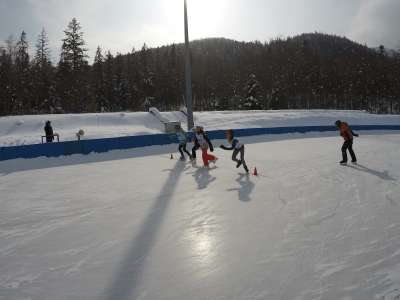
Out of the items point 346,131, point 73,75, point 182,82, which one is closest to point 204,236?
point 346,131

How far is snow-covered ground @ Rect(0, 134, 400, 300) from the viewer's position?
3895mm

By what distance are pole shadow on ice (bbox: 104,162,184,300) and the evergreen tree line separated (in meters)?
45.4

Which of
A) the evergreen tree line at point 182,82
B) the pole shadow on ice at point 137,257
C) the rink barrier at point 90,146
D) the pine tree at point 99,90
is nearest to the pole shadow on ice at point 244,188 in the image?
the pole shadow on ice at point 137,257

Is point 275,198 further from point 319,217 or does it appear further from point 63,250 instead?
point 63,250

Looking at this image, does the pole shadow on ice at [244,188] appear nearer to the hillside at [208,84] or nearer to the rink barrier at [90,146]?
the rink barrier at [90,146]

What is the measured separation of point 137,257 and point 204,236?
1.15 meters

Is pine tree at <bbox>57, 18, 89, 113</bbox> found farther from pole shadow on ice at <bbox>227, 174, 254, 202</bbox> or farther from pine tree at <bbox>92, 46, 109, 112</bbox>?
pole shadow on ice at <bbox>227, 174, 254, 202</bbox>

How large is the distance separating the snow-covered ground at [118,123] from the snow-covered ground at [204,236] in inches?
504

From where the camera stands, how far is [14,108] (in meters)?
49.8

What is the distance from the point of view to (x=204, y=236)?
17.8ft

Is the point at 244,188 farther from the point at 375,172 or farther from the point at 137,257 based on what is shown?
the point at 137,257

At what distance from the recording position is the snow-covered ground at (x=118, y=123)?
22.7 meters

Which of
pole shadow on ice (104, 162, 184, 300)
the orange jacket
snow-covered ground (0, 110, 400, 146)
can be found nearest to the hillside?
snow-covered ground (0, 110, 400, 146)

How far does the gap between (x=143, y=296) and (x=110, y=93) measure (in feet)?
191
